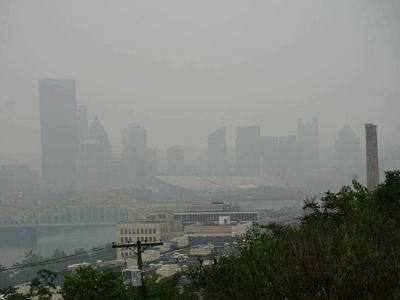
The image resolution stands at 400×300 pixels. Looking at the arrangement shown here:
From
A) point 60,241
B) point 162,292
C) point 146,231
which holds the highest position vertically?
point 162,292

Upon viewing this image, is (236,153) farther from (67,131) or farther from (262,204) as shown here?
(67,131)

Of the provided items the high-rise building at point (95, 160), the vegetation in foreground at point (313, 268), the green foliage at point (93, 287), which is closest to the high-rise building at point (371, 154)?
the vegetation in foreground at point (313, 268)

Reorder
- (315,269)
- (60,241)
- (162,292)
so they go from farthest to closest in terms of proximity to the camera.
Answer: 1. (60,241)
2. (162,292)
3. (315,269)

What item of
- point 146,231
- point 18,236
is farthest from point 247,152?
point 146,231

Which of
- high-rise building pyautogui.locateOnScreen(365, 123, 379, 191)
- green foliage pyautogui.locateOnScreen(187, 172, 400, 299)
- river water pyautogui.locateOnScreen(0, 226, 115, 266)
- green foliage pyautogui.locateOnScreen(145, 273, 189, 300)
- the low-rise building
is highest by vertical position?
high-rise building pyautogui.locateOnScreen(365, 123, 379, 191)

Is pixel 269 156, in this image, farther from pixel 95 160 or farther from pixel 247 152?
pixel 95 160

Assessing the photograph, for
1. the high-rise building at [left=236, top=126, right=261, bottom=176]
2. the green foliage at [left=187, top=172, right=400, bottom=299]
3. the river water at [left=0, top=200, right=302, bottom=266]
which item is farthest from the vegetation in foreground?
the high-rise building at [left=236, top=126, right=261, bottom=176]

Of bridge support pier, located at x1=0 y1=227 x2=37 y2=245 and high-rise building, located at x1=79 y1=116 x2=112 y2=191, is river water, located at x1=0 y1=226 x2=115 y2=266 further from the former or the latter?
high-rise building, located at x1=79 y1=116 x2=112 y2=191

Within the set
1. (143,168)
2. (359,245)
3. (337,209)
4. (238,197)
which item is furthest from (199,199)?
(359,245)
